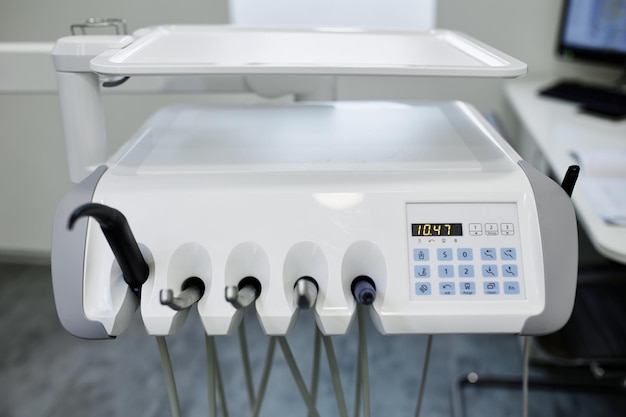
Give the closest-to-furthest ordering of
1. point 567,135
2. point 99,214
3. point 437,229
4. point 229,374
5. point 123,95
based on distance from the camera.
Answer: point 99,214 → point 437,229 → point 567,135 → point 229,374 → point 123,95

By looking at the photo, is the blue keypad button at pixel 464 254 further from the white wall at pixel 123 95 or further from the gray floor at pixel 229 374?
the white wall at pixel 123 95

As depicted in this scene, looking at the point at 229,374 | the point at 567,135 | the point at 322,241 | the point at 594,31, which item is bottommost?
the point at 229,374

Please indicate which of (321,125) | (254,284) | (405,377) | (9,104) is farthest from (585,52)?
(9,104)

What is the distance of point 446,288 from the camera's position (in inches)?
24.5

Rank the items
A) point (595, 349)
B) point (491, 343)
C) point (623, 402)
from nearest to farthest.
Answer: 1. point (595, 349)
2. point (623, 402)
3. point (491, 343)

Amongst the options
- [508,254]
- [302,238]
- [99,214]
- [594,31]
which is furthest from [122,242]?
[594,31]

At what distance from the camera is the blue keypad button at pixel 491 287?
62 cm

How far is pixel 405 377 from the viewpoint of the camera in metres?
1.75

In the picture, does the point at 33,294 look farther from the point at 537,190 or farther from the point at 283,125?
the point at 537,190

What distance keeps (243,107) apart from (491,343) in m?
1.34

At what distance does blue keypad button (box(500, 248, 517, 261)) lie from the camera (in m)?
0.63

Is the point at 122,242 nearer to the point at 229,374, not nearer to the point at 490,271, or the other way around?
the point at 490,271

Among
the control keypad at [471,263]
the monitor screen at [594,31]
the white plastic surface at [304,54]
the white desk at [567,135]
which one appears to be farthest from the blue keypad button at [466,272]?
the monitor screen at [594,31]

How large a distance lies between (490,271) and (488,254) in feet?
0.06
